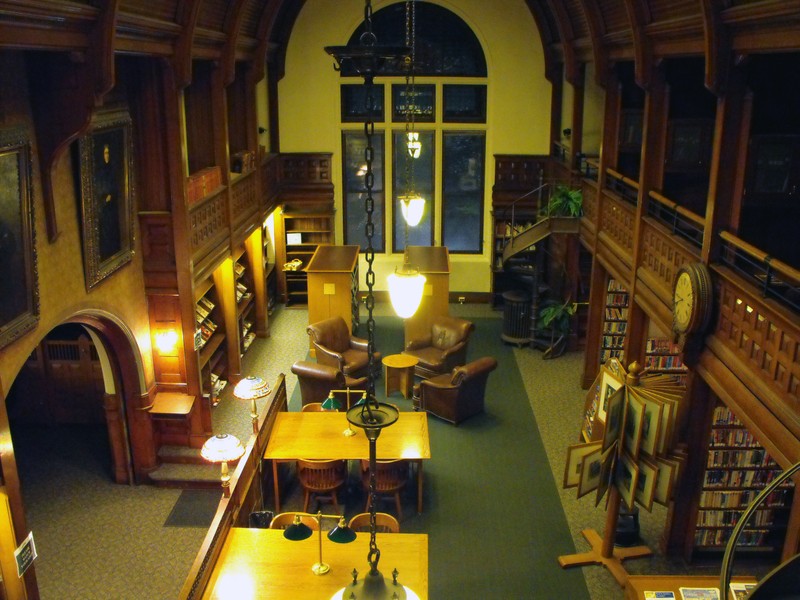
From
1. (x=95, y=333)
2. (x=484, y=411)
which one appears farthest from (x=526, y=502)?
(x=95, y=333)

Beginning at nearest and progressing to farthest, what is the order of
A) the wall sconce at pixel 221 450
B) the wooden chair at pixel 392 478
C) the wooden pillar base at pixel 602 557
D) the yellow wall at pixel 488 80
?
the wall sconce at pixel 221 450, the wooden pillar base at pixel 602 557, the wooden chair at pixel 392 478, the yellow wall at pixel 488 80

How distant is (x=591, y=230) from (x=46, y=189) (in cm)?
780

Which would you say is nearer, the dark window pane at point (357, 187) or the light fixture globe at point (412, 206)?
the light fixture globe at point (412, 206)

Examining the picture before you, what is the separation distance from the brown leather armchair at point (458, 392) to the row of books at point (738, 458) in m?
3.73

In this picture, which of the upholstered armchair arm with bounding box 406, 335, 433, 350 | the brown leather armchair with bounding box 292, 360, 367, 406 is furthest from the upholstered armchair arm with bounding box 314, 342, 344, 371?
the upholstered armchair arm with bounding box 406, 335, 433, 350

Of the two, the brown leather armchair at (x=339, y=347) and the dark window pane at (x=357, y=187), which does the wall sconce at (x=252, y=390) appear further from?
the dark window pane at (x=357, y=187)

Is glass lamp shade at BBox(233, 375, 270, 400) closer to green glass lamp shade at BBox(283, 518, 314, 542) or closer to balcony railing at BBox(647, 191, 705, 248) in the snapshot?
green glass lamp shade at BBox(283, 518, 314, 542)

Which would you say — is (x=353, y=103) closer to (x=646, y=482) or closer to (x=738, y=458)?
(x=738, y=458)

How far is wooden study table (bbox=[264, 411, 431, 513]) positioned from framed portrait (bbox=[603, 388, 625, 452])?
7.15 feet

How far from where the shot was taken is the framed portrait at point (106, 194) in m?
7.54

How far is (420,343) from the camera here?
12.5 meters

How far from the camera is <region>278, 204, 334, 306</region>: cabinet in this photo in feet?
50.8

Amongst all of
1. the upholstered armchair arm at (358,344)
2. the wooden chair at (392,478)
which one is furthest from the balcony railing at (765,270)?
the upholstered armchair arm at (358,344)

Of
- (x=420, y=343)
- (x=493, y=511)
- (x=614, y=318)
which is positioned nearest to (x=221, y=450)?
(x=493, y=511)
